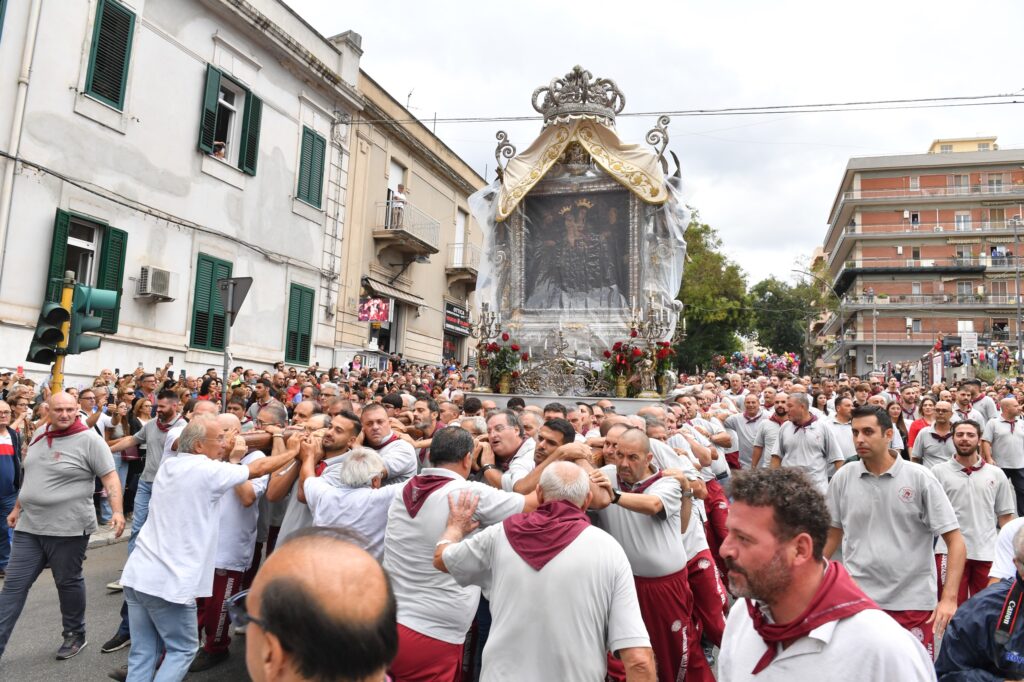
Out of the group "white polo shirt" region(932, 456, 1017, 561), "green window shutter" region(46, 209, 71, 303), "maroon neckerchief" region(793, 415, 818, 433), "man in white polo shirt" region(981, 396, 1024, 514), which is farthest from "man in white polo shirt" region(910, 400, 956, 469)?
"green window shutter" region(46, 209, 71, 303)

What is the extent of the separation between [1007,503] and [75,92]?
50.3 feet

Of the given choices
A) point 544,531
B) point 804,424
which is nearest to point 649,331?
point 804,424

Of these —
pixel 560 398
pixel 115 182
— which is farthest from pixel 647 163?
pixel 115 182

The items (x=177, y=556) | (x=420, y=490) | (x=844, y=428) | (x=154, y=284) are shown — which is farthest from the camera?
(x=154, y=284)

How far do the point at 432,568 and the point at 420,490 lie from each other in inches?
16.5

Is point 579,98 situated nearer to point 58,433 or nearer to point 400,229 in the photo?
point 400,229

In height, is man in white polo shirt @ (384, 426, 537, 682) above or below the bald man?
below

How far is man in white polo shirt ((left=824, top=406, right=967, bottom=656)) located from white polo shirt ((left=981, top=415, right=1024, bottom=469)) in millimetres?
4983

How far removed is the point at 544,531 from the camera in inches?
123

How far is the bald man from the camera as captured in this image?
4.60 feet

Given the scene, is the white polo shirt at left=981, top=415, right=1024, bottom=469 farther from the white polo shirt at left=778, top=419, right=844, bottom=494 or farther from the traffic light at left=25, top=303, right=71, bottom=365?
the traffic light at left=25, top=303, right=71, bottom=365

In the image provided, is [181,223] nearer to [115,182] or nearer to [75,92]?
[115,182]

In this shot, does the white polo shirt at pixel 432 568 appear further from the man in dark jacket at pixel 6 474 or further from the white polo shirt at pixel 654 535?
the man in dark jacket at pixel 6 474

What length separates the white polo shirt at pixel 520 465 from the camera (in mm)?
4867
